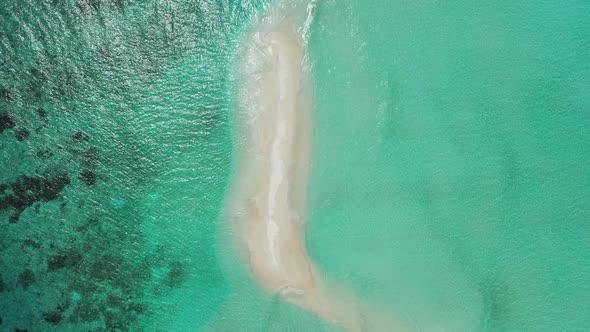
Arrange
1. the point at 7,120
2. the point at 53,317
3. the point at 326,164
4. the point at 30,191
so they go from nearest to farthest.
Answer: the point at 53,317 < the point at 30,191 < the point at 7,120 < the point at 326,164

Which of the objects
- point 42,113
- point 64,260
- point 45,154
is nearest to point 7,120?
point 42,113

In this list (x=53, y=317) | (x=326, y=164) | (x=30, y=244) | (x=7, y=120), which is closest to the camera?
(x=53, y=317)

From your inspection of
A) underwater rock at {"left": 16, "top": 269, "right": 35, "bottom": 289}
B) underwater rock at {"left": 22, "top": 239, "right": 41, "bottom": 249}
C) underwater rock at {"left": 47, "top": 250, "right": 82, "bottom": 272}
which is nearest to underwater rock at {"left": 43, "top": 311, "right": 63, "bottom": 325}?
underwater rock at {"left": 16, "top": 269, "right": 35, "bottom": 289}

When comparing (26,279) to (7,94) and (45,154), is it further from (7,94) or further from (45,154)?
(7,94)

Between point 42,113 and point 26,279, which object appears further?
point 42,113

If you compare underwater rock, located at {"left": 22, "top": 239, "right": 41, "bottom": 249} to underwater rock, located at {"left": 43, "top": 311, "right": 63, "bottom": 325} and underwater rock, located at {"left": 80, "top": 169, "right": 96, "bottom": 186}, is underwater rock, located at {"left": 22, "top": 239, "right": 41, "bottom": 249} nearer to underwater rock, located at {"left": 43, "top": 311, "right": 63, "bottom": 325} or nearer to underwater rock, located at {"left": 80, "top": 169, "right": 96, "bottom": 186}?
underwater rock, located at {"left": 43, "top": 311, "right": 63, "bottom": 325}

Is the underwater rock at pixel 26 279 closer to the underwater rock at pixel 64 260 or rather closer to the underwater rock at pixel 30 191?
the underwater rock at pixel 64 260

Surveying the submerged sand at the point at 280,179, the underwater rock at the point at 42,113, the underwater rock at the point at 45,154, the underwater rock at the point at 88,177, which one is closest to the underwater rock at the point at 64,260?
the underwater rock at the point at 88,177

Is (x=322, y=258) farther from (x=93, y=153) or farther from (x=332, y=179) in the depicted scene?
(x=93, y=153)
